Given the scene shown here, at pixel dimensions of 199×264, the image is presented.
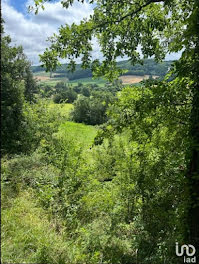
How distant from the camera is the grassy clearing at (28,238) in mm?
4375

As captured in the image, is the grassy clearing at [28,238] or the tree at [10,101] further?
the tree at [10,101]

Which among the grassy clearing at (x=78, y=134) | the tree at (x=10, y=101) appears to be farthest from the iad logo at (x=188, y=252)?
the tree at (x=10, y=101)

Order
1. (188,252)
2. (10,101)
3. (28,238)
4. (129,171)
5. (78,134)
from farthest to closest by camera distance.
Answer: (78,134) → (10,101) → (129,171) → (28,238) → (188,252)

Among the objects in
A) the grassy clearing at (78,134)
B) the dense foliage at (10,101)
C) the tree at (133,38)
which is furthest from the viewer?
the grassy clearing at (78,134)

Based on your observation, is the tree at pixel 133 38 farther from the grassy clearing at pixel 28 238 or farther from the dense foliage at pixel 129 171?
the grassy clearing at pixel 28 238

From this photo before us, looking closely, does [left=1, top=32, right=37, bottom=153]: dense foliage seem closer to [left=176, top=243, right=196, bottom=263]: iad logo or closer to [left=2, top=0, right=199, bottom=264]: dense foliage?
[left=2, top=0, right=199, bottom=264]: dense foliage

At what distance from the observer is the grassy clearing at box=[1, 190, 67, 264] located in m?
4.38

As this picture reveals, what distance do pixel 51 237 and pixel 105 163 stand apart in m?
6.44

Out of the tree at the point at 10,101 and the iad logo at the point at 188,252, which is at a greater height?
the tree at the point at 10,101

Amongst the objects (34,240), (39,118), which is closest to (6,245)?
(34,240)

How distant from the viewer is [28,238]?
495 cm

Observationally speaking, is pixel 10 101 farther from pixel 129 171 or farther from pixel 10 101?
pixel 129 171

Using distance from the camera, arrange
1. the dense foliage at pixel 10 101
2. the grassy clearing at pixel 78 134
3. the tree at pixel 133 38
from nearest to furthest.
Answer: the tree at pixel 133 38 < the dense foliage at pixel 10 101 < the grassy clearing at pixel 78 134

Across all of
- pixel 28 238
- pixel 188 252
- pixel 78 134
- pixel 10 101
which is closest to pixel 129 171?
pixel 188 252
